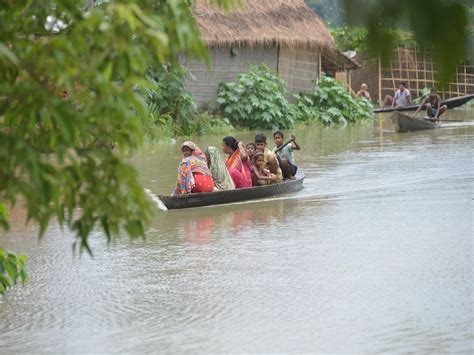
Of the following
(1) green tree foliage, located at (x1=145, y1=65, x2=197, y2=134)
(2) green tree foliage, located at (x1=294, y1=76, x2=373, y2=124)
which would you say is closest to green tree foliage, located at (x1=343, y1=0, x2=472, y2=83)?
(1) green tree foliage, located at (x1=145, y1=65, x2=197, y2=134)

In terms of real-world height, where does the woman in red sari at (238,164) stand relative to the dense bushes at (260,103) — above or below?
below

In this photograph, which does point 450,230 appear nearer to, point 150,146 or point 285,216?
point 285,216

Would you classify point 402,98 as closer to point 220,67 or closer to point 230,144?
point 220,67

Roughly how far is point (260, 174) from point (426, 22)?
11.3 meters

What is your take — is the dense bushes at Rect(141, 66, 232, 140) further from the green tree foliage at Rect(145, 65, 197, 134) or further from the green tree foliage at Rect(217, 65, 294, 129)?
the green tree foliage at Rect(217, 65, 294, 129)

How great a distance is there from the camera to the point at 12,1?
3.95 m

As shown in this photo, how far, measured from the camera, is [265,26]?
27938 millimetres

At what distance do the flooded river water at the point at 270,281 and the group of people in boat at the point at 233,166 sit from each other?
1.07 feet

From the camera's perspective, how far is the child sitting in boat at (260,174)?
13992 mm

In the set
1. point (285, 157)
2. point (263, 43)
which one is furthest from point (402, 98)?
point (285, 157)

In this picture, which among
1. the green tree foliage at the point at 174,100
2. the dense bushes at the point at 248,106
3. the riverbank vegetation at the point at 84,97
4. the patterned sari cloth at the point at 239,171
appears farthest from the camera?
the green tree foliage at the point at 174,100

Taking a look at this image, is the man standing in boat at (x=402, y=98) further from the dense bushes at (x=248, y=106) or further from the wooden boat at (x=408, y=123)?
the wooden boat at (x=408, y=123)

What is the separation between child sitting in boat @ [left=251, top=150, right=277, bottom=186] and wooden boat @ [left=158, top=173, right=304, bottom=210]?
183 millimetres

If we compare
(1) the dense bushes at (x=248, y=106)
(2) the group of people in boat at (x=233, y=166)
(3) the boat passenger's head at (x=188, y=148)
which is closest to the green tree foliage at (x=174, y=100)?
(1) the dense bushes at (x=248, y=106)
